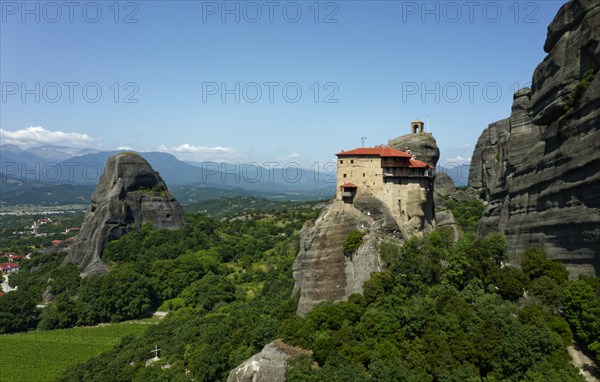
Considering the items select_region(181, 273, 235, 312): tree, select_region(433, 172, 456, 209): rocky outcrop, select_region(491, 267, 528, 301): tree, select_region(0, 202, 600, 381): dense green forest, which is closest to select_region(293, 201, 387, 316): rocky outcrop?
select_region(0, 202, 600, 381): dense green forest

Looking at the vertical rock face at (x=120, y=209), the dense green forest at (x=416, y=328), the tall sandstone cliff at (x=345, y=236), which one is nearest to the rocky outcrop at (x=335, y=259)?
the tall sandstone cliff at (x=345, y=236)

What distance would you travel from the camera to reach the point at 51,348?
2144 inches

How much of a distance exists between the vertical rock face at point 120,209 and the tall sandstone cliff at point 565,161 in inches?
2623

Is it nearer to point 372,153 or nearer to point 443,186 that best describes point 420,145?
point 372,153

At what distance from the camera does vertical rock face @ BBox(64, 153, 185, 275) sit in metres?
82.9

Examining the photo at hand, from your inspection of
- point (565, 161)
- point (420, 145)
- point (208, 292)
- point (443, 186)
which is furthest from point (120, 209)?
point (565, 161)

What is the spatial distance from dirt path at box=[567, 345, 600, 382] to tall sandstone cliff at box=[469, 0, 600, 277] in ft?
16.5

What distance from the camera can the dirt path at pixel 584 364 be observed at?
1005 inches

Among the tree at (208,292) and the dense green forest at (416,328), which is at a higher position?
the dense green forest at (416,328)

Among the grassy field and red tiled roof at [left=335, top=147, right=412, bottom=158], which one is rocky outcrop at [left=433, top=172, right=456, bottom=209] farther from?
the grassy field

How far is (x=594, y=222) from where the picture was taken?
28.2m

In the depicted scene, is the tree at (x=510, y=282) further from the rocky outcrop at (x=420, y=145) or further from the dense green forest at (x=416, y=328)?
the rocky outcrop at (x=420, y=145)

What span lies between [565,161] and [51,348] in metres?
56.2

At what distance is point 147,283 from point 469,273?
173 feet
